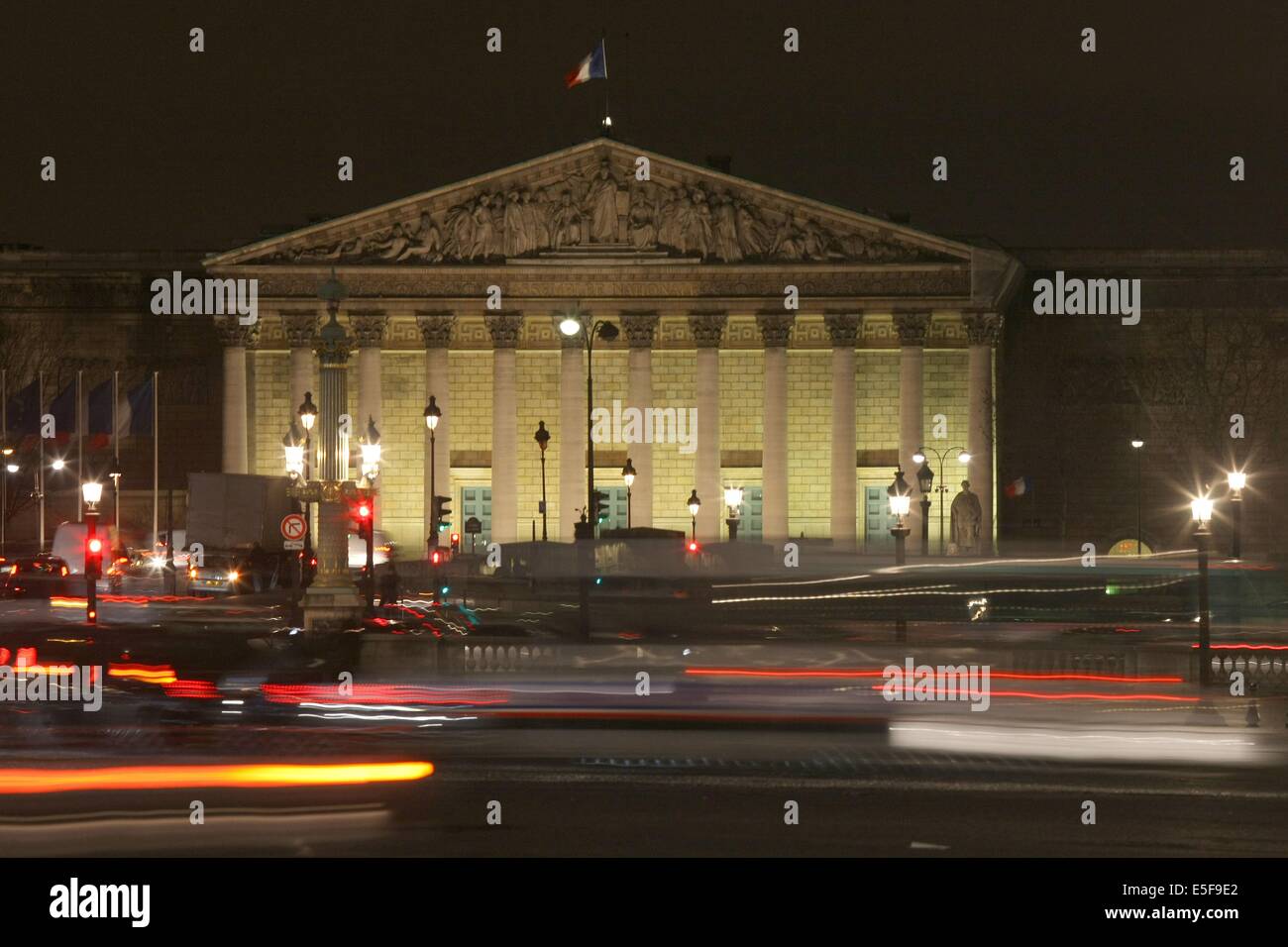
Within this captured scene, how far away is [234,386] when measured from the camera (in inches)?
3403

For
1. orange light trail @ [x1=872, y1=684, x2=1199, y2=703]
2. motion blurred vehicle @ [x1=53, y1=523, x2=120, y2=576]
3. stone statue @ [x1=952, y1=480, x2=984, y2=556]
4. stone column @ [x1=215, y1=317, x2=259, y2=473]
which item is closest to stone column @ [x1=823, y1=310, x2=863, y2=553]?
stone statue @ [x1=952, y1=480, x2=984, y2=556]

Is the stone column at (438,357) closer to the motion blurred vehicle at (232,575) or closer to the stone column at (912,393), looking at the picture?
the stone column at (912,393)

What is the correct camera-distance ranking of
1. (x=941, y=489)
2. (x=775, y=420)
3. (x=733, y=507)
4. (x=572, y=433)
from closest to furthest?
(x=733, y=507) < (x=775, y=420) < (x=572, y=433) < (x=941, y=489)

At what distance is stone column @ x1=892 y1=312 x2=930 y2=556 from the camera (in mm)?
85312

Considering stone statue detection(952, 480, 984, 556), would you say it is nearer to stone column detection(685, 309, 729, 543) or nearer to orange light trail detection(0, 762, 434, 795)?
stone column detection(685, 309, 729, 543)

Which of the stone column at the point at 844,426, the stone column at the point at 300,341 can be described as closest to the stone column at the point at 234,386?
the stone column at the point at 300,341

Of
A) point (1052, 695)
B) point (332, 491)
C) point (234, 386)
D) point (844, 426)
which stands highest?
point (234, 386)

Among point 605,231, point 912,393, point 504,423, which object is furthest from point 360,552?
point 912,393

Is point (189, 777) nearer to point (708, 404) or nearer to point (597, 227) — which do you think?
point (708, 404)

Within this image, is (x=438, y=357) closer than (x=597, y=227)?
No

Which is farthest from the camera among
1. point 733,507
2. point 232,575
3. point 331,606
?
point 733,507

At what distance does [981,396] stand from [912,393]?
286cm
